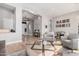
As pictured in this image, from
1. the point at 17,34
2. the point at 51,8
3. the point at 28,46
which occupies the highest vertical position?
the point at 51,8

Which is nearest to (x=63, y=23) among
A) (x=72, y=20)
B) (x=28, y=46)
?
(x=72, y=20)

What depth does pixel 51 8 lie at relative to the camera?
2.11 metres

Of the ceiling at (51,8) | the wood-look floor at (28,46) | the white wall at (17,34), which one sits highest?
the ceiling at (51,8)

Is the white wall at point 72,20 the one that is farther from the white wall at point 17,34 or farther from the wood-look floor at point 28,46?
the white wall at point 17,34

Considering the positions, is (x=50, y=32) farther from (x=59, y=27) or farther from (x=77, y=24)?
(x=77, y=24)

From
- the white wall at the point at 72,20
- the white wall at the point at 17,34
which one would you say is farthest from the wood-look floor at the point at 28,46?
the white wall at the point at 72,20

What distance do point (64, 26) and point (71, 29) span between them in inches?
6.4

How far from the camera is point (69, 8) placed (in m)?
2.08

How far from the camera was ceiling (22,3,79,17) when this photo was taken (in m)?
2.07

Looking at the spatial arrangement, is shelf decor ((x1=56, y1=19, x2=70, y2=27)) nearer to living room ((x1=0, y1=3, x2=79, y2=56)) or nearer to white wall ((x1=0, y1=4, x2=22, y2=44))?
living room ((x1=0, y1=3, x2=79, y2=56))

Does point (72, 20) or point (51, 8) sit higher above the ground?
point (51, 8)

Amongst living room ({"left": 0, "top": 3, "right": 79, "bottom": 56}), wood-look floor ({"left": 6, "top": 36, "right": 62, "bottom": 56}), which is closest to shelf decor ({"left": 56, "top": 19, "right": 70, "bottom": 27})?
living room ({"left": 0, "top": 3, "right": 79, "bottom": 56})

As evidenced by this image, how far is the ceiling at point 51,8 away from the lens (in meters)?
2.07

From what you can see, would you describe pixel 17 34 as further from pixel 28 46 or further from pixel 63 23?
pixel 63 23
